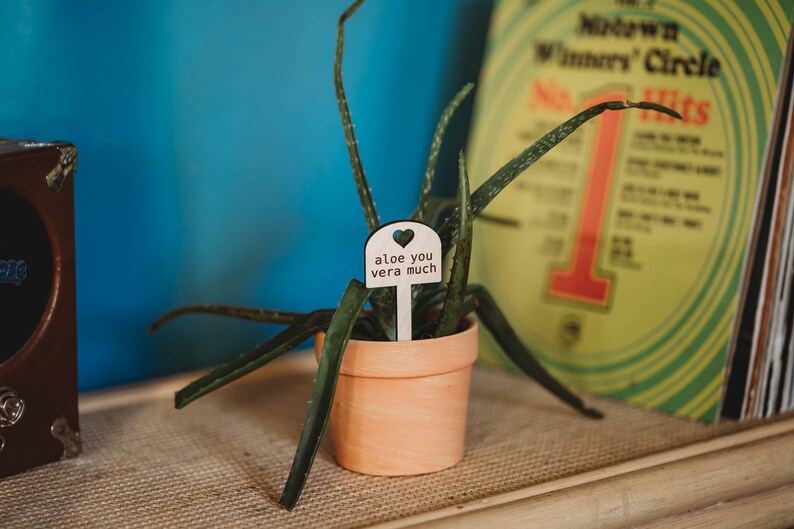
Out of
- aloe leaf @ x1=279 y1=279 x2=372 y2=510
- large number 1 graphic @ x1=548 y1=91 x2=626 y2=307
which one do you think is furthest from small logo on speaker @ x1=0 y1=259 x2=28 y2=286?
large number 1 graphic @ x1=548 y1=91 x2=626 y2=307

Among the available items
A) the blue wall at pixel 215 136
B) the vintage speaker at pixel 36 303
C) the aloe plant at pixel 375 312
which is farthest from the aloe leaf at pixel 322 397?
the blue wall at pixel 215 136

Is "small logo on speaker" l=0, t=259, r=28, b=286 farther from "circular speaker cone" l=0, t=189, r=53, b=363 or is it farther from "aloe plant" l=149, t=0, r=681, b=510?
"aloe plant" l=149, t=0, r=681, b=510

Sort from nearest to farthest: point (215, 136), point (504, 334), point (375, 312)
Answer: point (375, 312), point (504, 334), point (215, 136)

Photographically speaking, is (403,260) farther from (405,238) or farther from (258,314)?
(258,314)

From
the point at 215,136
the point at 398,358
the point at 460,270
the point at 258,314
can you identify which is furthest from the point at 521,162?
the point at 215,136

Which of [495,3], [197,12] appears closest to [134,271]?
[197,12]
